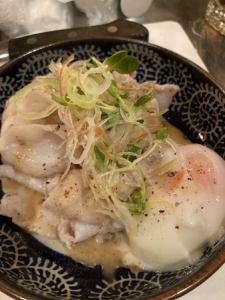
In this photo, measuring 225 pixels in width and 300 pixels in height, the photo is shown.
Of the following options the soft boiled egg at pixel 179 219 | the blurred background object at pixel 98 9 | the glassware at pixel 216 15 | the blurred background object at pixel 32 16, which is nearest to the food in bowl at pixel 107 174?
the soft boiled egg at pixel 179 219

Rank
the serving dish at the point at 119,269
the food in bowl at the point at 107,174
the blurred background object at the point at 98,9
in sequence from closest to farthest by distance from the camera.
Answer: the serving dish at the point at 119,269 → the food in bowl at the point at 107,174 → the blurred background object at the point at 98,9

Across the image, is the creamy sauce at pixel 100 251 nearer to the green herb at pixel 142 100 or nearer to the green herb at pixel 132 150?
the green herb at pixel 132 150

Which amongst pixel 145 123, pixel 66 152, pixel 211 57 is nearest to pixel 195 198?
pixel 145 123

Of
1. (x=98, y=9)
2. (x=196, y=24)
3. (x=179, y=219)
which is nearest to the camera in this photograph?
(x=179, y=219)

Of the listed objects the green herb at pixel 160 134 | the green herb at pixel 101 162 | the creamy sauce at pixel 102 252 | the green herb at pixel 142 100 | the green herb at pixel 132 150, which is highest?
the green herb at pixel 142 100

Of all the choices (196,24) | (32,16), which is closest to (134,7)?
(196,24)

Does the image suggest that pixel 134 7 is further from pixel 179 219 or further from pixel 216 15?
pixel 179 219

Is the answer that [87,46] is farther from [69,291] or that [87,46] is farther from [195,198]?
[69,291]
